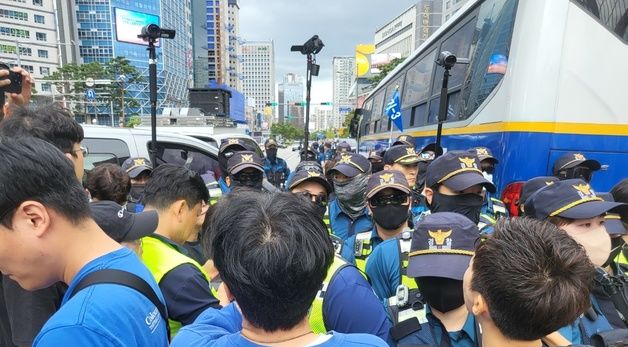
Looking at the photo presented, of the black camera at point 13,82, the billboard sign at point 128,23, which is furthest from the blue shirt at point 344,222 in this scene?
the billboard sign at point 128,23

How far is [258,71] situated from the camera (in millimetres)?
130250

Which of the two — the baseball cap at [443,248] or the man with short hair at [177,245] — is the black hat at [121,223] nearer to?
the man with short hair at [177,245]

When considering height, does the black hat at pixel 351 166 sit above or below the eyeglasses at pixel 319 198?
above

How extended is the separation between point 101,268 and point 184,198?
1.11 meters

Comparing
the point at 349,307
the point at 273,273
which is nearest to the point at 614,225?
the point at 349,307

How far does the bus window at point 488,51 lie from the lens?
4.26 m

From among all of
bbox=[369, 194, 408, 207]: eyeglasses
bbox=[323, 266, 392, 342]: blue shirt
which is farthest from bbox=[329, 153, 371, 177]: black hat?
bbox=[323, 266, 392, 342]: blue shirt

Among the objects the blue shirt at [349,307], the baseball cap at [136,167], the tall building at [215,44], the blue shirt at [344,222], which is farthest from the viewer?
the tall building at [215,44]

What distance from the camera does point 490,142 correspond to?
4.38 meters

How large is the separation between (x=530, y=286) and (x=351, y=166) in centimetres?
278

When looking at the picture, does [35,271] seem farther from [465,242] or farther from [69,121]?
[465,242]

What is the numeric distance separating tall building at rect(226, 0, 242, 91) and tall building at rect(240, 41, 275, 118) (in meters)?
8.60

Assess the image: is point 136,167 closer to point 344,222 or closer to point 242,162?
point 242,162

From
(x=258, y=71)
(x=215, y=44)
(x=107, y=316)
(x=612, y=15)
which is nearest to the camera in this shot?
(x=107, y=316)
